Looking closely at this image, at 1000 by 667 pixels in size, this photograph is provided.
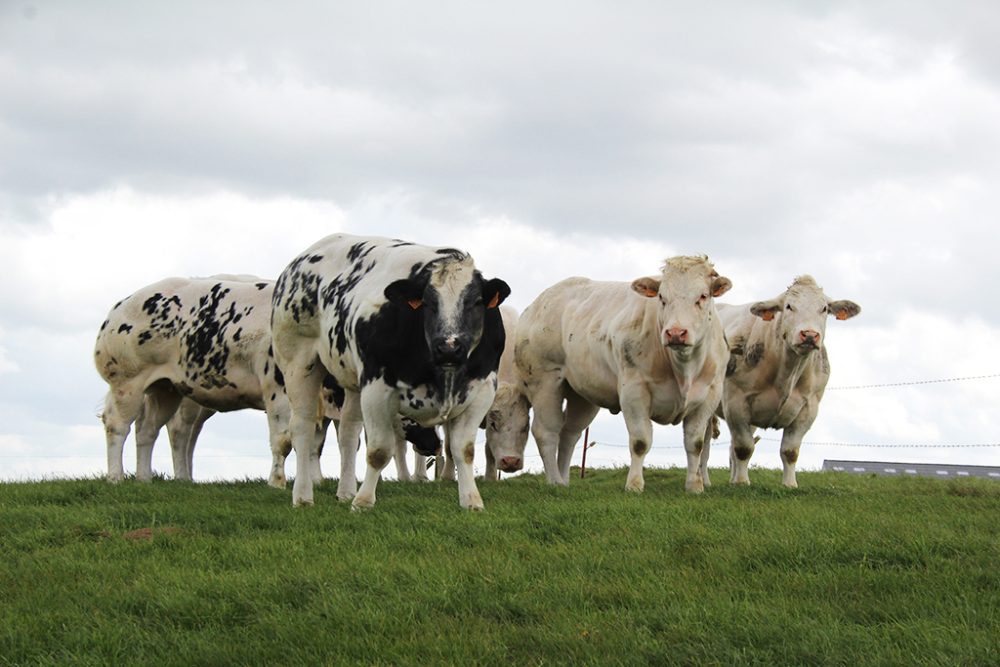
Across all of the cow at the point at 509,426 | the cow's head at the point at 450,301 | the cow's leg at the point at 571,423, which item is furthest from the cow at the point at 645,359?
the cow's head at the point at 450,301

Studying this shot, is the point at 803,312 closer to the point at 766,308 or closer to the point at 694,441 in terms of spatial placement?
the point at 766,308

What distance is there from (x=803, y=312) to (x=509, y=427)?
475 centimetres

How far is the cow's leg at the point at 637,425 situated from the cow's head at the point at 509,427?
352 centimetres

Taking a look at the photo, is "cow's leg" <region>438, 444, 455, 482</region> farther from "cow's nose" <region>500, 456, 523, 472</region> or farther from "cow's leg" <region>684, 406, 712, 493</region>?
"cow's leg" <region>684, 406, 712, 493</region>

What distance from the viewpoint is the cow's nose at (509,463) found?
62.0 feet

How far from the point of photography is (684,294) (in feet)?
49.7

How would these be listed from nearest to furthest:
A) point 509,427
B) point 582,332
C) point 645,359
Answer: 1. point 645,359
2. point 582,332
3. point 509,427

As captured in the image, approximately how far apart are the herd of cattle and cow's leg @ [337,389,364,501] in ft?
0.08

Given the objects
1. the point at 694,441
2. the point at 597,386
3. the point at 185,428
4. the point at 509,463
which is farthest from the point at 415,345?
the point at 185,428

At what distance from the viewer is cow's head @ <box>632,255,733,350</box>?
1472 cm

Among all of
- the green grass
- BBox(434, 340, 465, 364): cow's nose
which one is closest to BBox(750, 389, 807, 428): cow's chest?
the green grass

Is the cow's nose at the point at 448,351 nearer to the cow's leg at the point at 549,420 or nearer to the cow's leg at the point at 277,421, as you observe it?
the cow's leg at the point at 277,421

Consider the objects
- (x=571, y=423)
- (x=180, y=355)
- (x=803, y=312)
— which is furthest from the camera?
(x=571, y=423)

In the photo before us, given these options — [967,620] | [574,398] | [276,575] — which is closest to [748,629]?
[967,620]
